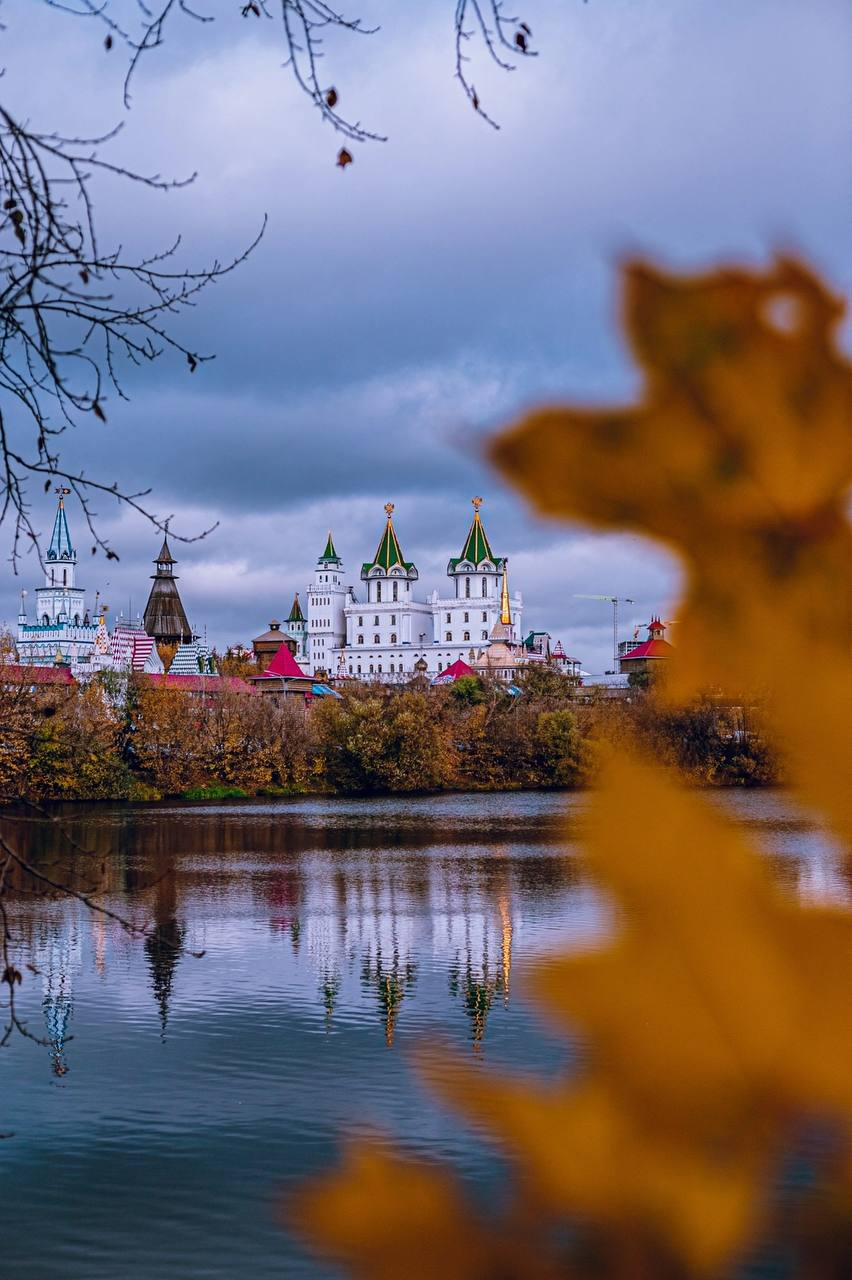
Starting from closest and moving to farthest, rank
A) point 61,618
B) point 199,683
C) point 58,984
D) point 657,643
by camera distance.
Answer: point 657,643 < point 58,984 < point 199,683 < point 61,618

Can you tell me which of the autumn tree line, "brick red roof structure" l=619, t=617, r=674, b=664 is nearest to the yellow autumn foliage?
"brick red roof structure" l=619, t=617, r=674, b=664

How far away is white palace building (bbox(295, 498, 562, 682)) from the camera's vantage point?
126688 mm

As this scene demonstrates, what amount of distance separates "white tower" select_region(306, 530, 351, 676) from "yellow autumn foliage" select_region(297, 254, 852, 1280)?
133973 mm

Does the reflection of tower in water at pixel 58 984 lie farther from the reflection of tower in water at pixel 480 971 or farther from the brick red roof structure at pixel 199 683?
the brick red roof structure at pixel 199 683

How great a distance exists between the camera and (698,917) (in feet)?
1.94

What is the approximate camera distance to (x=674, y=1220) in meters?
0.58

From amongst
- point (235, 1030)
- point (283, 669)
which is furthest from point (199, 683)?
point (235, 1030)

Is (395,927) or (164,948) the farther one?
(395,927)

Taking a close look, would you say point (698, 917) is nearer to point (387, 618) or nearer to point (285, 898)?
point (285, 898)

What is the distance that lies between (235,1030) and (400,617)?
11472 cm

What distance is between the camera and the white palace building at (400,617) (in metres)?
127

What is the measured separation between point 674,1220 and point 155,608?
4715 inches

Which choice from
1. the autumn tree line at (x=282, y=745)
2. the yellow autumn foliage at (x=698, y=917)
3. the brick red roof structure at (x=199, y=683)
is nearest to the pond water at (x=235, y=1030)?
the yellow autumn foliage at (x=698, y=917)

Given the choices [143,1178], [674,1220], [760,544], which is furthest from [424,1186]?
[143,1178]
